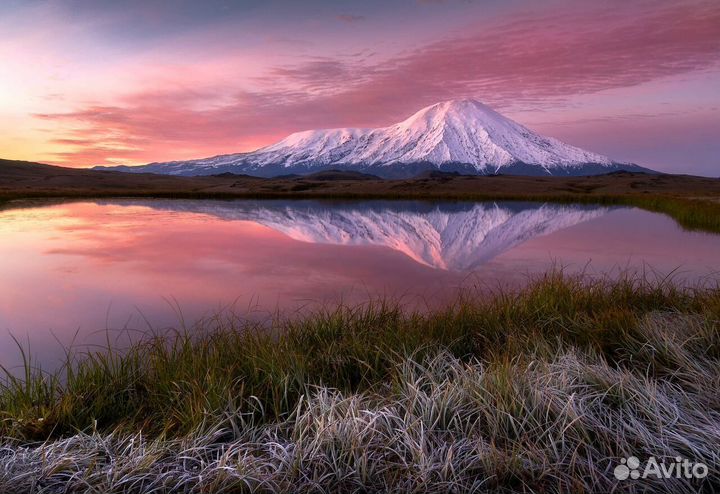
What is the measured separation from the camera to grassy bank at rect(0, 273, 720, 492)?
318 cm

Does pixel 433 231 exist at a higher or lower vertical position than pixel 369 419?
lower

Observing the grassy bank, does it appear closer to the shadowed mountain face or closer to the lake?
the lake

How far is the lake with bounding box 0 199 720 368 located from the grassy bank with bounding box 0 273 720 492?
86.0 inches

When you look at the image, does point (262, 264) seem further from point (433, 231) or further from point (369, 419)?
point (433, 231)

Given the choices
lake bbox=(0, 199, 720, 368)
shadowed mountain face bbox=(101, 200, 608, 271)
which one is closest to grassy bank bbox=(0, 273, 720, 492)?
lake bbox=(0, 199, 720, 368)

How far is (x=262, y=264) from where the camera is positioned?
1328 cm

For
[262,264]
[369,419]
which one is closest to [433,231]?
[262,264]

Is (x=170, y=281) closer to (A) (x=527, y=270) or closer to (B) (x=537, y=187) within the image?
(A) (x=527, y=270)

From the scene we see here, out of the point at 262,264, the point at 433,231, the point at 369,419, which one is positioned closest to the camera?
the point at 369,419

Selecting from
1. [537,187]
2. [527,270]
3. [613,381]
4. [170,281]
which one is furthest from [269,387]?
[537,187]

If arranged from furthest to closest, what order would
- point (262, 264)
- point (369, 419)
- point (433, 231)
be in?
point (433, 231) < point (262, 264) < point (369, 419)

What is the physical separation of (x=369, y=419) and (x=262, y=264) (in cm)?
999

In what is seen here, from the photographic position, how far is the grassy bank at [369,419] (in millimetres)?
3184

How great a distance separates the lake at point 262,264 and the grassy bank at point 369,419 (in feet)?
7.17
